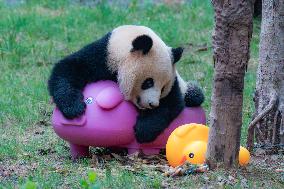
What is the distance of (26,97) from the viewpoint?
803cm

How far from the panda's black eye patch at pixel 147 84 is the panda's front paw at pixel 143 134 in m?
0.27

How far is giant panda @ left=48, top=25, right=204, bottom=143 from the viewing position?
561 centimetres

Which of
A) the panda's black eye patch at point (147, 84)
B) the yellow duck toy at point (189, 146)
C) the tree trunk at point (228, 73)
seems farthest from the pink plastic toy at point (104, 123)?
the tree trunk at point (228, 73)

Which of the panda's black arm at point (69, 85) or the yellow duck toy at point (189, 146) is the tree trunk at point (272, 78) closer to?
the yellow duck toy at point (189, 146)

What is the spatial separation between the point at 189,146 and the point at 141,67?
676mm

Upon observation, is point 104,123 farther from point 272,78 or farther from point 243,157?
point 272,78

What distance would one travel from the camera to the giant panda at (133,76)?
5609mm

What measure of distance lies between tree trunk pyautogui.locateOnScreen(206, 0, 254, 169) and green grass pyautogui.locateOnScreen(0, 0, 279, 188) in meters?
0.20

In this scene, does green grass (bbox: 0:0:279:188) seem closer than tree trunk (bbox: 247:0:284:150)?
Yes

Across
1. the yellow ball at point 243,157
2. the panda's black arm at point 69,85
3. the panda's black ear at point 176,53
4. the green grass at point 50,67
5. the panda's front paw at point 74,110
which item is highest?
the panda's black ear at point 176,53

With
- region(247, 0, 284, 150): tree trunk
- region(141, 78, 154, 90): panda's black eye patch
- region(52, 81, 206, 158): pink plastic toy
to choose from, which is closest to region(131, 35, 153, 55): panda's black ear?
region(141, 78, 154, 90): panda's black eye patch

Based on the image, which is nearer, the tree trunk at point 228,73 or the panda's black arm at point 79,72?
the tree trunk at point 228,73

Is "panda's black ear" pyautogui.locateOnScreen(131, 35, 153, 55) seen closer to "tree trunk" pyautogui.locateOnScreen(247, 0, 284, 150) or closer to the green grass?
the green grass

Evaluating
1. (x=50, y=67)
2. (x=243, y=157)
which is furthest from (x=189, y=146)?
(x=50, y=67)
